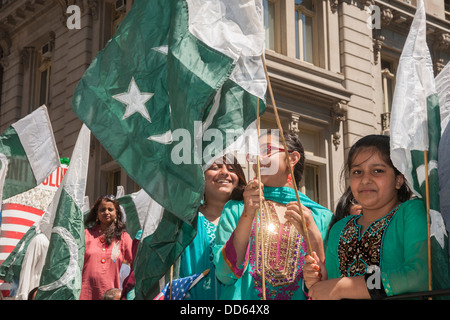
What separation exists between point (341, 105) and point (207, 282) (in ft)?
41.0

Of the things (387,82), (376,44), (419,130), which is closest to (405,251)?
(419,130)

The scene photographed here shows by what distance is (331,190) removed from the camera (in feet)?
51.2

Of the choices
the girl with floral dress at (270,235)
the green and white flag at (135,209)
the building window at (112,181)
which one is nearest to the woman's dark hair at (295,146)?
the girl with floral dress at (270,235)

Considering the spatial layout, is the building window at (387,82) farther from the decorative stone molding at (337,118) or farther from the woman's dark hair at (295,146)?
the woman's dark hair at (295,146)

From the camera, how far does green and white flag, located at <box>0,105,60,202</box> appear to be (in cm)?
690

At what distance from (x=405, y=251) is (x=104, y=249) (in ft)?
13.8

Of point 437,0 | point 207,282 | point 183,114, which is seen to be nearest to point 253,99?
point 183,114

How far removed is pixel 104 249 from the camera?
6.82 m

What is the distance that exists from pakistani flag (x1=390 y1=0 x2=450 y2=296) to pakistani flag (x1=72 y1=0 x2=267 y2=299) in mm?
825

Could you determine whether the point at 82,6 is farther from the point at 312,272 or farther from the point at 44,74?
the point at 312,272

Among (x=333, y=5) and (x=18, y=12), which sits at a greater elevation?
Answer: (x=18, y=12)

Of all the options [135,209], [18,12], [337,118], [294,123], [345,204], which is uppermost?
[18,12]

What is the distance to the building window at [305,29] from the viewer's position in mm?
16516

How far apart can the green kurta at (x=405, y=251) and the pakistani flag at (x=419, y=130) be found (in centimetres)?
5
